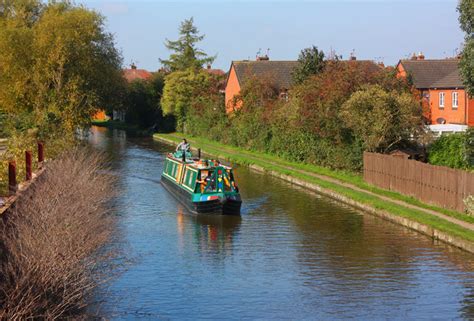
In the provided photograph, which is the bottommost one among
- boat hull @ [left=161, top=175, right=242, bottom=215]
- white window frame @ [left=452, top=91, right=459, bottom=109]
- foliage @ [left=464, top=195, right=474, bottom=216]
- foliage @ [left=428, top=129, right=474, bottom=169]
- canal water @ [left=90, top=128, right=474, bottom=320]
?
canal water @ [left=90, top=128, right=474, bottom=320]

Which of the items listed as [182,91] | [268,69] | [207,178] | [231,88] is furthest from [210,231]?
A: [182,91]

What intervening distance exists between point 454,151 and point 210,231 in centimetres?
980

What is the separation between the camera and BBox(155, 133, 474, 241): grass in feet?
74.0

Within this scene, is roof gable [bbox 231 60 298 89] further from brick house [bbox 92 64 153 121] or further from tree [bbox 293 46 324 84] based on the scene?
brick house [bbox 92 64 153 121]

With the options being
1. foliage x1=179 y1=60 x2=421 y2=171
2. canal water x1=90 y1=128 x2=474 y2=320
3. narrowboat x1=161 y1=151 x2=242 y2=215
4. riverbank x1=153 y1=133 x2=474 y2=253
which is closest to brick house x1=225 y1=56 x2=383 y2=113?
foliage x1=179 y1=60 x2=421 y2=171

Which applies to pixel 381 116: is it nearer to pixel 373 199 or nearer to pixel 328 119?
pixel 328 119

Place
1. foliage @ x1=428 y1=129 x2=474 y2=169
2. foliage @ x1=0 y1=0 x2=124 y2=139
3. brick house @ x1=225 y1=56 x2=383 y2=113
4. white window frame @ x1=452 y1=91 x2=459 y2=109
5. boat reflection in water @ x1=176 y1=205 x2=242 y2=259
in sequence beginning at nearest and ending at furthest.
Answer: boat reflection in water @ x1=176 y1=205 x2=242 y2=259, foliage @ x1=428 y1=129 x2=474 y2=169, foliage @ x1=0 y1=0 x2=124 y2=139, white window frame @ x1=452 y1=91 x2=459 y2=109, brick house @ x1=225 y1=56 x2=383 y2=113

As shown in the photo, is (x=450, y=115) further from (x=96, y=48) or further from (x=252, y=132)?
(x=96, y=48)

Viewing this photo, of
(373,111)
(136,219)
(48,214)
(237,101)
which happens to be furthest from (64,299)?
(237,101)

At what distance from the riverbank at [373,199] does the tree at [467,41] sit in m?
4.20

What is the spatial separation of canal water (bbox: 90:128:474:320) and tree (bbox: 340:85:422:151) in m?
4.08

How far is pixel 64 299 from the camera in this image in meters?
10.7

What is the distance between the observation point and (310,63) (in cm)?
4844

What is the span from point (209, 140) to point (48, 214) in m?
46.8
